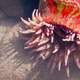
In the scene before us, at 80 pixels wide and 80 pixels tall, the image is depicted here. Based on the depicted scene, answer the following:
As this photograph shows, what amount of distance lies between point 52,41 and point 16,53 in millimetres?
377

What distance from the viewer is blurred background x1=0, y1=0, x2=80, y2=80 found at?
1.94m

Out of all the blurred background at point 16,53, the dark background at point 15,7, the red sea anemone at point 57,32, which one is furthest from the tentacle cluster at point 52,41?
the dark background at point 15,7

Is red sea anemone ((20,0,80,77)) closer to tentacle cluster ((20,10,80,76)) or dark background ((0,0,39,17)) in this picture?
tentacle cluster ((20,10,80,76))

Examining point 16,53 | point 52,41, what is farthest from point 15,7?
point 52,41

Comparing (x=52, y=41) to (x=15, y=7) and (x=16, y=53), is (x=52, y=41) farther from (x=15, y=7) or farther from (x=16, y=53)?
(x=15, y=7)

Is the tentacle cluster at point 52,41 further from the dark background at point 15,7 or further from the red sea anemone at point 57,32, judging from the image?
the dark background at point 15,7

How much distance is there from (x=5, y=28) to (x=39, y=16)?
389mm

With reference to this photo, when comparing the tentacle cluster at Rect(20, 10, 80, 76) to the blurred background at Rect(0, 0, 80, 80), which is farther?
the blurred background at Rect(0, 0, 80, 80)

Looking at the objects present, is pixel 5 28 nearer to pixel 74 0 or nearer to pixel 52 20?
pixel 52 20

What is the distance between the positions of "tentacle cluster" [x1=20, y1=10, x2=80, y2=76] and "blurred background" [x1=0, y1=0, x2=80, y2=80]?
103 mm

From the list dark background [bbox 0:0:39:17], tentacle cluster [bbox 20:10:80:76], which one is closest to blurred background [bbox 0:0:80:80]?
dark background [bbox 0:0:39:17]

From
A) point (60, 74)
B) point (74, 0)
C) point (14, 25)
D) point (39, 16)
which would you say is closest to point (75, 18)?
point (74, 0)

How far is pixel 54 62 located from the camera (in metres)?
1.85

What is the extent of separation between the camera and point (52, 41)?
1.75 m
